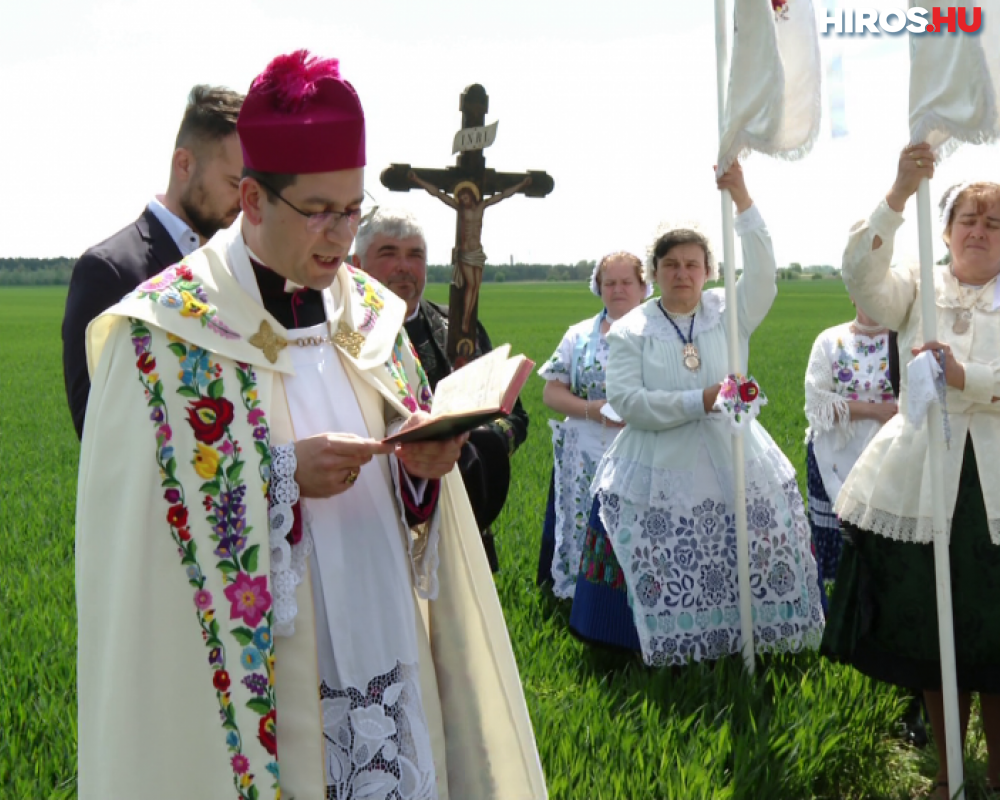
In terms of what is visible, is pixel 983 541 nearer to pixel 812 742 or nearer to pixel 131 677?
pixel 812 742

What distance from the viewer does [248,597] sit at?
6.70 feet

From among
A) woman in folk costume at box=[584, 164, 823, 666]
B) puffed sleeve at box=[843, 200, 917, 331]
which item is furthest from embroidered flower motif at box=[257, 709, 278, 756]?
woman in folk costume at box=[584, 164, 823, 666]

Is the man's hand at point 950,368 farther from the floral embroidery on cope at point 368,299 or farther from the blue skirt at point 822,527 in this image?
the blue skirt at point 822,527

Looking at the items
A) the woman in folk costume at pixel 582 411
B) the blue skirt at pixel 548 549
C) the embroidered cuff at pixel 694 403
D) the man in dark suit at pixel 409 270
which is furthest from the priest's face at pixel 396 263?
the blue skirt at pixel 548 549

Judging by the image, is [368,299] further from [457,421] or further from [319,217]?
[457,421]

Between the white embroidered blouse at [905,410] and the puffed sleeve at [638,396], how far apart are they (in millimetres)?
923

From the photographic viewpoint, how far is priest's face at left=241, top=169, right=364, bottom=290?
2084 mm

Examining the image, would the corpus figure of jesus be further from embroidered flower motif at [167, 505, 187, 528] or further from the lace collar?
embroidered flower motif at [167, 505, 187, 528]

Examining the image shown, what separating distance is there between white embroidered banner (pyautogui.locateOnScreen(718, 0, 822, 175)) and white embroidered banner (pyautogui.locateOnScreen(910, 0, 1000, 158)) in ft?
1.80

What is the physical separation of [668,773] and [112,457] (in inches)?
88.3

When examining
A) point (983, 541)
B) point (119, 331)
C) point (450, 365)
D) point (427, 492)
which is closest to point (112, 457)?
point (119, 331)

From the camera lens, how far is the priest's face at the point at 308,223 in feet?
6.84

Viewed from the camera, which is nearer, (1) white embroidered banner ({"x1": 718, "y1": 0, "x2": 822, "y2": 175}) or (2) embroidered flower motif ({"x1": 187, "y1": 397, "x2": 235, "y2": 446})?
(2) embroidered flower motif ({"x1": 187, "y1": 397, "x2": 235, "y2": 446})

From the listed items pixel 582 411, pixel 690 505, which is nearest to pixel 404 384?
pixel 690 505
